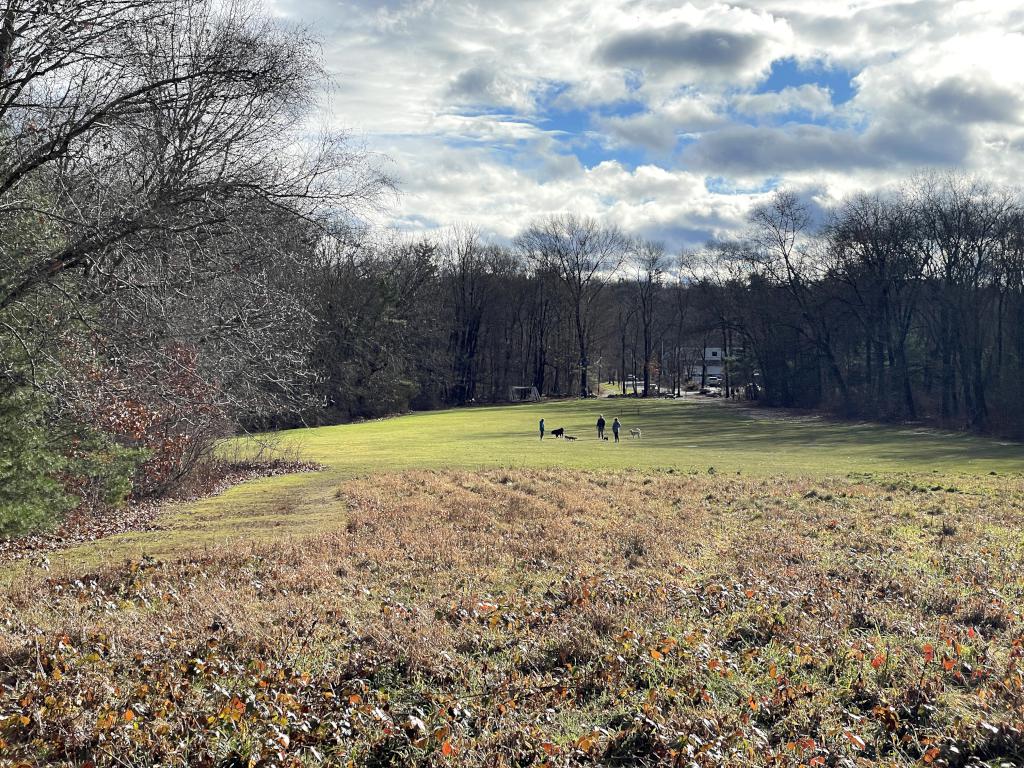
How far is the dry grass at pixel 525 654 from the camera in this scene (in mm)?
5574

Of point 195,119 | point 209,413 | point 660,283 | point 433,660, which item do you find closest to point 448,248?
point 660,283

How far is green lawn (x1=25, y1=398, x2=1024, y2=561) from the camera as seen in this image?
1678cm

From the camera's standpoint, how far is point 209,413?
810 inches

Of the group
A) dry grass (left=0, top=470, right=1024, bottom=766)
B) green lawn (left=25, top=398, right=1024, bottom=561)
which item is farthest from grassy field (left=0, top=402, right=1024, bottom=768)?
green lawn (left=25, top=398, right=1024, bottom=561)

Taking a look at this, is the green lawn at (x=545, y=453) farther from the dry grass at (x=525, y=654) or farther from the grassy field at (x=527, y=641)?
the dry grass at (x=525, y=654)

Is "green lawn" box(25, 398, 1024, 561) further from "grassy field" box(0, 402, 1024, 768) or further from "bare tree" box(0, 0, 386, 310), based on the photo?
"bare tree" box(0, 0, 386, 310)

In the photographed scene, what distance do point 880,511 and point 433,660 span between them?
1291 cm

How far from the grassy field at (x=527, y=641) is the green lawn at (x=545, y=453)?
1.70ft

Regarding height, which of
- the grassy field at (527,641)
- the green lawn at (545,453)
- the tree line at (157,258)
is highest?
the tree line at (157,258)

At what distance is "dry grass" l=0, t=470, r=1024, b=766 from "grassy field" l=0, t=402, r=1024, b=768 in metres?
0.03

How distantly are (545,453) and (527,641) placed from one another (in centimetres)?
3010

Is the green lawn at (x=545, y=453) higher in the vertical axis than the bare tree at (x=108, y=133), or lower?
lower

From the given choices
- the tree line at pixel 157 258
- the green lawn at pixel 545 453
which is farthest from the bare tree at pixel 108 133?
the green lawn at pixel 545 453

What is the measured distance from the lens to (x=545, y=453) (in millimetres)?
37781
